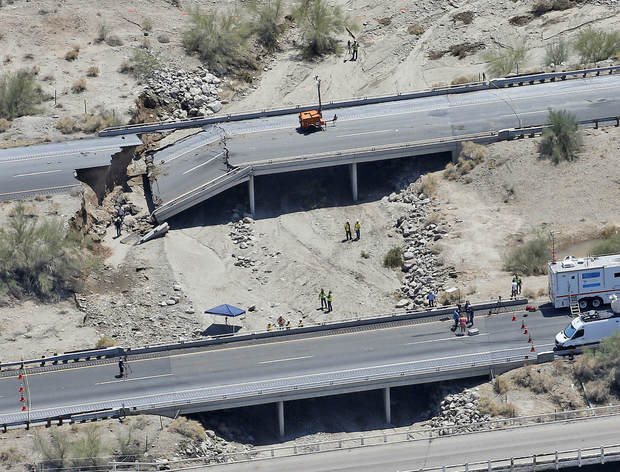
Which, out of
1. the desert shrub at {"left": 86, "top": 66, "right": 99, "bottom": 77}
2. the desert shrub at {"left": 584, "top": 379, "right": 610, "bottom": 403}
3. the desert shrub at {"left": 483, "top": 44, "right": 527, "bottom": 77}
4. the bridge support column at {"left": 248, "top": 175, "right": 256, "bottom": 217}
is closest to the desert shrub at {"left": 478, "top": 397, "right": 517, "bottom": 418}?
the desert shrub at {"left": 584, "top": 379, "right": 610, "bottom": 403}

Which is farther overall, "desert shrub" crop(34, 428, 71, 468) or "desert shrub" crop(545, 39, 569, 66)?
"desert shrub" crop(545, 39, 569, 66)

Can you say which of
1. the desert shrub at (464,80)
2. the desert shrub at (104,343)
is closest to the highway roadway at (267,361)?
the desert shrub at (104,343)

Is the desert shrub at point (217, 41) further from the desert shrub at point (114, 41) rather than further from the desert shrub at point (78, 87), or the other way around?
the desert shrub at point (78, 87)

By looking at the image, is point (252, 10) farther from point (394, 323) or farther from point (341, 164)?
point (394, 323)

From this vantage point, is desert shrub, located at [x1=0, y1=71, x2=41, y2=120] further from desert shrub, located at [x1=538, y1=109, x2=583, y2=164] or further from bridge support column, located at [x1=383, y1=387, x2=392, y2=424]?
bridge support column, located at [x1=383, y1=387, x2=392, y2=424]

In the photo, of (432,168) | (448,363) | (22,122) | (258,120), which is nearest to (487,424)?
(448,363)

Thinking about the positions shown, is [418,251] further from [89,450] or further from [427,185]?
[89,450]
